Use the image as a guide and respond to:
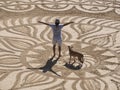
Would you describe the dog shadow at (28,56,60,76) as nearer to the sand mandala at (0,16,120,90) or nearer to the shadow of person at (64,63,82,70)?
the sand mandala at (0,16,120,90)

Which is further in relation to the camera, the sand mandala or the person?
the person

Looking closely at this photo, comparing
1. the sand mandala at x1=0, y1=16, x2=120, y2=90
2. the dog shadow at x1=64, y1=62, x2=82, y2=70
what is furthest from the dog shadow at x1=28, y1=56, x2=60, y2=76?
the dog shadow at x1=64, y1=62, x2=82, y2=70

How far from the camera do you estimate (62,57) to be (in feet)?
37.5

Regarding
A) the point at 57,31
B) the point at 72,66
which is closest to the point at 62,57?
the point at 72,66

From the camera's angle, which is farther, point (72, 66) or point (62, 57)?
point (62, 57)

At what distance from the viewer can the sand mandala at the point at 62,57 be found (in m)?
10.2

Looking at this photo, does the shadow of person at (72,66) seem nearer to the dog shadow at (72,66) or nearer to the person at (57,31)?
the dog shadow at (72,66)

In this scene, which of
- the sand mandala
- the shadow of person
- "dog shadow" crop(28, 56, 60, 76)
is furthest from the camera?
the shadow of person

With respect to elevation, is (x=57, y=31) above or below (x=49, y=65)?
above

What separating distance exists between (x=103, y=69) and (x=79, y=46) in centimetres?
153

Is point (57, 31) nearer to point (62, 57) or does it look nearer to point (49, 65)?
point (62, 57)

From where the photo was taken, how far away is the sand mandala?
33.5 feet

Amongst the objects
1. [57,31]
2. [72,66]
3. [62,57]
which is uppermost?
[57,31]

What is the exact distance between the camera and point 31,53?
38.0ft
